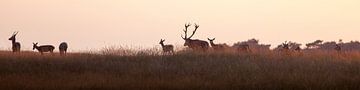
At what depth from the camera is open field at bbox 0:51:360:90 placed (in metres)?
22.7

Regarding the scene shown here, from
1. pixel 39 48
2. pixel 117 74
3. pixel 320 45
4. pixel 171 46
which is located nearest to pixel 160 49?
pixel 171 46

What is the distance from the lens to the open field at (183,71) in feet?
74.3

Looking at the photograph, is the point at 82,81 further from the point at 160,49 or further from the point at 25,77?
the point at 160,49

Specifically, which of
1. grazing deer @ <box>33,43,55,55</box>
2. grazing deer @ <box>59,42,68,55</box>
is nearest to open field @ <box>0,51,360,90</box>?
grazing deer @ <box>59,42,68,55</box>

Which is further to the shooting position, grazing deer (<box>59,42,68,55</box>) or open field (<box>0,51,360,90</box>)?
grazing deer (<box>59,42,68,55</box>)

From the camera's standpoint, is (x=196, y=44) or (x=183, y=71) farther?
(x=196, y=44)

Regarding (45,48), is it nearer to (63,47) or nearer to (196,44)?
(63,47)

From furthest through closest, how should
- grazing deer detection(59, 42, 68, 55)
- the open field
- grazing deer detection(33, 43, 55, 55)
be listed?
grazing deer detection(59, 42, 68, 55) < grazing deer detection(33, 43, 55, 55) < the open field

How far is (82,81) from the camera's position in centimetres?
2341

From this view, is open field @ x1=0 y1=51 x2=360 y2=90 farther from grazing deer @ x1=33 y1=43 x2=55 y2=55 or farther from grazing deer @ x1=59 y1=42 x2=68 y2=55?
grazing deer @ x1=33 y1=43 x2=55 y2=55

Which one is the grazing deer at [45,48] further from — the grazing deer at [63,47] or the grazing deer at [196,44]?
the grazing deer at [196,44]

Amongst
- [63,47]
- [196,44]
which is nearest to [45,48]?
[63,47]

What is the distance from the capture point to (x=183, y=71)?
87.1ft

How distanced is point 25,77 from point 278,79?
709cm
